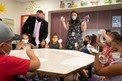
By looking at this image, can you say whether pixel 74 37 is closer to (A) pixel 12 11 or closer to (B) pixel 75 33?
(B) pixel 75 33

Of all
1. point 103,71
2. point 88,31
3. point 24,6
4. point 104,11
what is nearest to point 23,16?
point 24,6

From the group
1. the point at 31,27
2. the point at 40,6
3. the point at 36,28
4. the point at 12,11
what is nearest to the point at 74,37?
the point at 36,28

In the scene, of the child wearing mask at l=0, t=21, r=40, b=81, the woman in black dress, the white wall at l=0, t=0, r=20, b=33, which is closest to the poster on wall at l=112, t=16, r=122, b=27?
the woman in black dress

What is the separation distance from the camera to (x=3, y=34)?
1.12 metres

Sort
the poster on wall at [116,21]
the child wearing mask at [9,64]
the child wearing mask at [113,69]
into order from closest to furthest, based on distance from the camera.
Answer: the child wearing mask at [9,64], the child wearing mask at [113,69], the poster on wall at [116,21]

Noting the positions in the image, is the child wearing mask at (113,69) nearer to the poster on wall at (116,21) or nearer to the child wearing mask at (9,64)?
the child wearing mask at (9,64)

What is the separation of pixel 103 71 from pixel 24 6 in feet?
20.6

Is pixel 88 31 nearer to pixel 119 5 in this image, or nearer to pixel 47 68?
pixel 119 5

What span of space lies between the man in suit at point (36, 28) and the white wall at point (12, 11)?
302cm

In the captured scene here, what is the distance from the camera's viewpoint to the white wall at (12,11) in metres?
6.70

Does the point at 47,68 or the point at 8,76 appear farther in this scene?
the point at 47,68

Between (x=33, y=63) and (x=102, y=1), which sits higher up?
(x=102, y=1)

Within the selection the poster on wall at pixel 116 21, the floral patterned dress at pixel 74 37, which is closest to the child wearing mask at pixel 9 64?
the floral patterned dress at pixel 74 37

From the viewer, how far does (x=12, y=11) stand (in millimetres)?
7078
